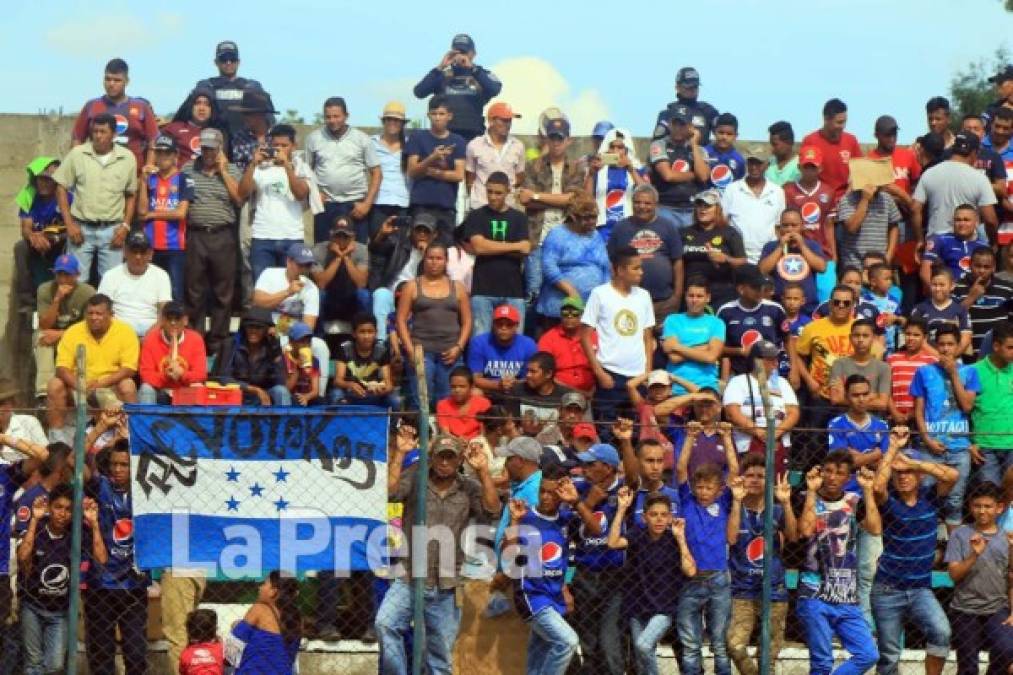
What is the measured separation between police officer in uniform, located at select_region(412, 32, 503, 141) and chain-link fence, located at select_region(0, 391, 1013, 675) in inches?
232

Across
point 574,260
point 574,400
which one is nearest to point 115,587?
point 574,400

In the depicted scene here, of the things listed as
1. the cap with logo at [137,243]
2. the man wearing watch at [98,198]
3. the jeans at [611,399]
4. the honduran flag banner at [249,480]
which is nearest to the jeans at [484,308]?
the jeans at [611,399]

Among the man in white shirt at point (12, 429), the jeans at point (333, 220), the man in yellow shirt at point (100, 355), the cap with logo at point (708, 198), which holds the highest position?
the cap with logo at point (708, 198)

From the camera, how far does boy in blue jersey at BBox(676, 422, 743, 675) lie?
14.6 metres

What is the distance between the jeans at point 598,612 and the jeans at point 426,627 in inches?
35.3

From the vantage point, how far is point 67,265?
18047mm

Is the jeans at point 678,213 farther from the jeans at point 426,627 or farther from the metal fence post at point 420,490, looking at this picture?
the metal fence post at point 420,490

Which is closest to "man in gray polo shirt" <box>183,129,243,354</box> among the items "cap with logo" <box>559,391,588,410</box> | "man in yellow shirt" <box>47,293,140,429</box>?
"man in yellow shirt" <box>47,293,140,429</box>

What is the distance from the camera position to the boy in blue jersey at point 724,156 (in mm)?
20422

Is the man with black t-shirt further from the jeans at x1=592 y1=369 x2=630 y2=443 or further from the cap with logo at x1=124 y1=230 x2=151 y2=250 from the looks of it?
the cap with logo at x1=124 y1=230 x2=151 y2=250

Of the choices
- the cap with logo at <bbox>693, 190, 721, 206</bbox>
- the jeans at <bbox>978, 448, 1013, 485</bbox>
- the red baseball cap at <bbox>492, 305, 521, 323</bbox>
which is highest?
the cap with logo at <bbox>693, 190, 721, 206</bbox>

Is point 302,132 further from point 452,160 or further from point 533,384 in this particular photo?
point 533,384

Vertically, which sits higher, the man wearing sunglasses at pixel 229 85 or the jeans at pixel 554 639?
the man wearing sunglasses at pixel 229 85

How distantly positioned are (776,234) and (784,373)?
194cm
